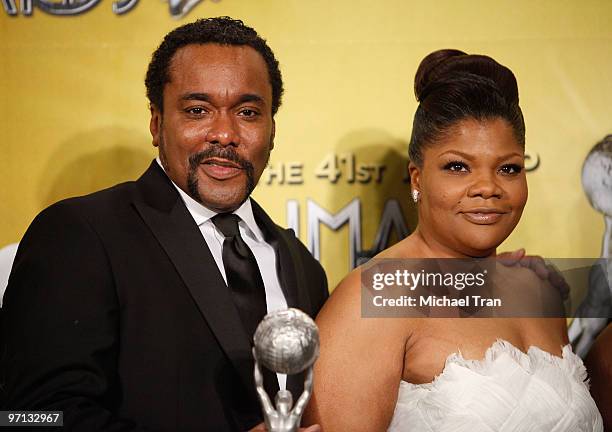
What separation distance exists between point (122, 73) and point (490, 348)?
1254mm

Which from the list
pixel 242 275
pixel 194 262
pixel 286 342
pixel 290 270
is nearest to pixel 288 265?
pixel 290 270

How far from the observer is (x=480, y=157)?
196cm

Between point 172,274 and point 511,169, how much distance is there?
83cm

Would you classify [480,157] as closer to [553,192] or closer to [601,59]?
[553,192]

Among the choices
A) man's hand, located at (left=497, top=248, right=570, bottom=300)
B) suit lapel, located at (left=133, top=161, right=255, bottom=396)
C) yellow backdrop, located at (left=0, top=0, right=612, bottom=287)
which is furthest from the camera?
yellow backdrop, located at (left=0, top=0, right=612, bottom=287)

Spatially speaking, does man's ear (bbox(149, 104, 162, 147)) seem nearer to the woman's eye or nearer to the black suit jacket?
the black suit jacket

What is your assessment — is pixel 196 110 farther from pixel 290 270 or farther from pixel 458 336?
pixel 458 336

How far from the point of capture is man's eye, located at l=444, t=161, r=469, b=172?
6.48 feet

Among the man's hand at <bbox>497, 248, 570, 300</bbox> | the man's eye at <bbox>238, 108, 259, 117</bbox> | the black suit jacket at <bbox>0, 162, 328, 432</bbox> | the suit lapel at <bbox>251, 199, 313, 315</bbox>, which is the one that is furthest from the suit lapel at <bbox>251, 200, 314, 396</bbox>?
the man's hand at <bbox>497, 248, 570, 300</bbox>

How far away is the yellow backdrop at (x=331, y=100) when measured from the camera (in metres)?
2.35

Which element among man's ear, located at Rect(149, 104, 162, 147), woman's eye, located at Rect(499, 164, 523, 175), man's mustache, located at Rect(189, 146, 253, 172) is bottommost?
woman's eye, located at Rect(499, 164, 523, 175)

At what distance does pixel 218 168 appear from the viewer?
194cm

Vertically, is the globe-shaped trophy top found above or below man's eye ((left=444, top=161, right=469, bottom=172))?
below

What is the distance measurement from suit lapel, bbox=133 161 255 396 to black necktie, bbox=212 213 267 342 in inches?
2.5
